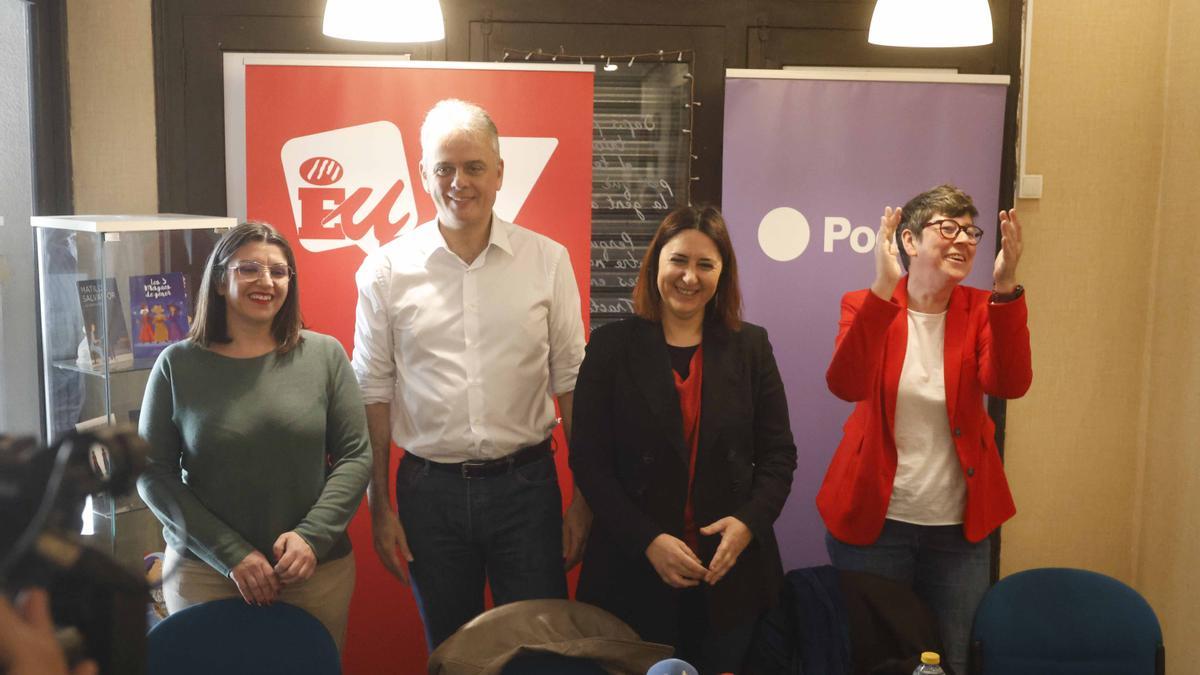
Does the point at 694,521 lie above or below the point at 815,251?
below

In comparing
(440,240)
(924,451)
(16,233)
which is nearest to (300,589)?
(440,240)

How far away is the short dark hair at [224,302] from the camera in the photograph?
252 centimetres

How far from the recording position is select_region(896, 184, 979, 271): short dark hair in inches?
103

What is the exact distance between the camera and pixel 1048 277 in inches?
153

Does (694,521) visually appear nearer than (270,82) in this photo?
Yes

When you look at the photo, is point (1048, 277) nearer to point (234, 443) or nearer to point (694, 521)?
point (694, 521)

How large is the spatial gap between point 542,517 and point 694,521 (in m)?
0.43

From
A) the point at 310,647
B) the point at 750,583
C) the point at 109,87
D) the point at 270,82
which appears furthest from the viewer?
the point at 109,87

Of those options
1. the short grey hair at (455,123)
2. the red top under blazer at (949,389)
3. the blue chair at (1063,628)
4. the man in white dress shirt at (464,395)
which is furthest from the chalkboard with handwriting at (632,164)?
A: the blue chair at (1063,628)

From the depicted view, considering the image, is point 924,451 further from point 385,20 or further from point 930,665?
point 385,20

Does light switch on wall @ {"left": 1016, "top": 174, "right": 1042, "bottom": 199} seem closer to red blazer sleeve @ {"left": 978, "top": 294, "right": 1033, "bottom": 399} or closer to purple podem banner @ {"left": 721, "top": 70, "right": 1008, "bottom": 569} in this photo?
purple podem banner @ {"left": 721, "top": 70, "right": 1008, "bottom": 569}

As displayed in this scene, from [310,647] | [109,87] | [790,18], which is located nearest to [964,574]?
[310,647]

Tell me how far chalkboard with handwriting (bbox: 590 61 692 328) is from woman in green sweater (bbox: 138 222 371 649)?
1.46 meters

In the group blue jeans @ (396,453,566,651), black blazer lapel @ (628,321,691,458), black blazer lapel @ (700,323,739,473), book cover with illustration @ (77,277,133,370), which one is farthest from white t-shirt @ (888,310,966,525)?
book cover with illustration @ (77,277,133,370)
